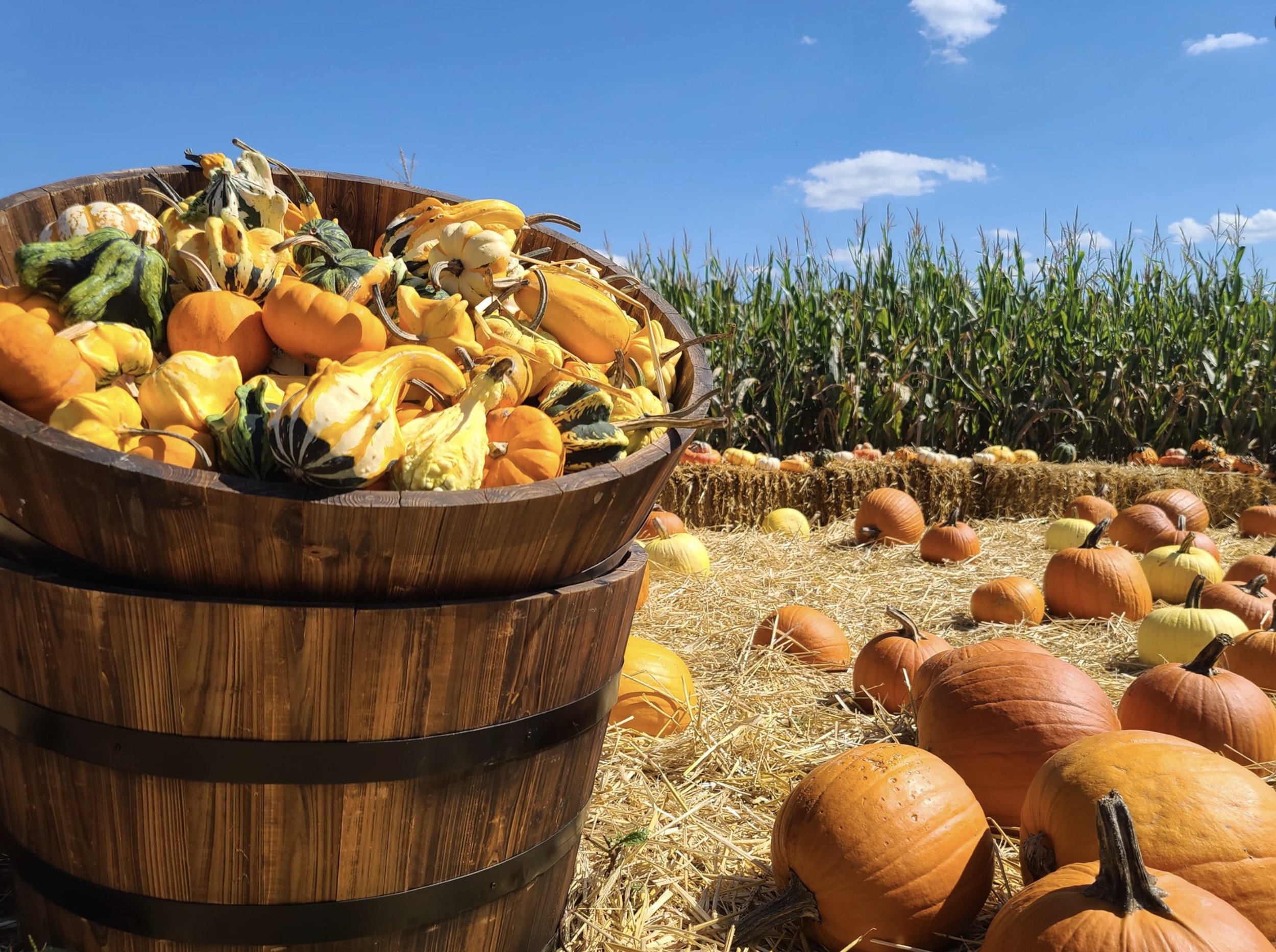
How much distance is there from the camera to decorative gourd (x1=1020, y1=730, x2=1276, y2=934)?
1.63 m

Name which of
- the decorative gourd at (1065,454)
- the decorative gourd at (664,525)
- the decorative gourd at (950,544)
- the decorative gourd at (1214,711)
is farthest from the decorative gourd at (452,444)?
the decorative gourd at (1065,454)

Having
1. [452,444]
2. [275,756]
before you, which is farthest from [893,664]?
[275,756]

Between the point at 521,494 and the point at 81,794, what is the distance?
832 mm

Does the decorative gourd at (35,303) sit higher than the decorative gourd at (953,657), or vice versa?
the decorative gourd at (35,303)

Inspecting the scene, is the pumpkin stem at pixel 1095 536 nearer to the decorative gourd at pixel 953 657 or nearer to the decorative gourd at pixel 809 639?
the decorative gourd at pixel 809 639

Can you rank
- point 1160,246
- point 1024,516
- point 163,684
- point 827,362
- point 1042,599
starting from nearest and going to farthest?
point 163,684
point 1042,599
point 1024,516
point 827,362
point 1160,246

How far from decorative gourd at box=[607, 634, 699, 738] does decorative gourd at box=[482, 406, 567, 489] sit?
1339 millimetres

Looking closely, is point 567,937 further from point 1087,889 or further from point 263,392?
point 263,392

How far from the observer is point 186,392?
161cm

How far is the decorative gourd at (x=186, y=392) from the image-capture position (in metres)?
1.61

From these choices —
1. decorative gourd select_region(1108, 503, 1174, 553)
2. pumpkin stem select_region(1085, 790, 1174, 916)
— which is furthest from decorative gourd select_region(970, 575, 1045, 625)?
pumpkin stem select_region(1085, 790, 1174, 916)

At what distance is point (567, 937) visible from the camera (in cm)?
196

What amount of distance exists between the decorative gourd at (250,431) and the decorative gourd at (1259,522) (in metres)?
7.64

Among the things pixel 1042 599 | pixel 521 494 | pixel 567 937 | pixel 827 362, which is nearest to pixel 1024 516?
pixel 827 362
